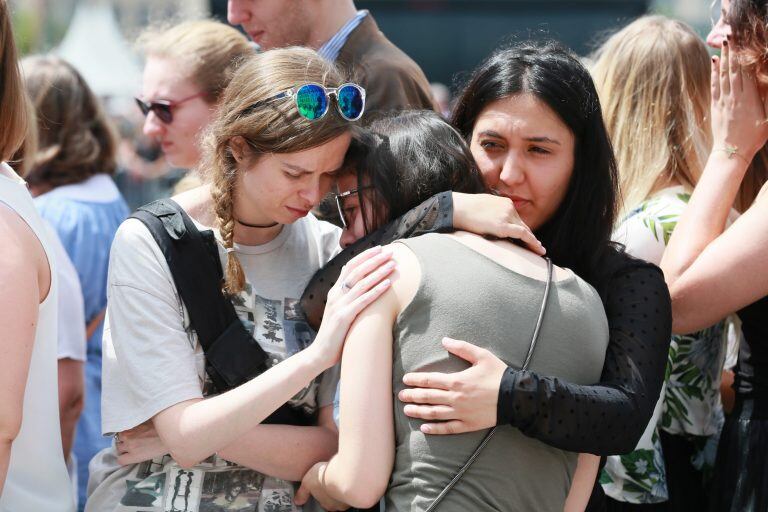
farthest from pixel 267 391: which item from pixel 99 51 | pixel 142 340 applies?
pixel 99 51

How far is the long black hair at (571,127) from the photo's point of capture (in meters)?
2.21

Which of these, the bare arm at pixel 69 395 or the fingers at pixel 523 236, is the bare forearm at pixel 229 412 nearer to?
the fingers at pixel 523 236

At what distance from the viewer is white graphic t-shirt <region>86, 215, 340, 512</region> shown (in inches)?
79.0

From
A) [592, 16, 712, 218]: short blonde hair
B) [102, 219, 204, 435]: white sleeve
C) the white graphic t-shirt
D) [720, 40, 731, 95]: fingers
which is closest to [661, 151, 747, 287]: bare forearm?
[720, 40, 731, 95]: fingers

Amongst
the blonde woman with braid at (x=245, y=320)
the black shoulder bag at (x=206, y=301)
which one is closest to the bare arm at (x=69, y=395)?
the blonde woman with braid at (x=245, y=320)

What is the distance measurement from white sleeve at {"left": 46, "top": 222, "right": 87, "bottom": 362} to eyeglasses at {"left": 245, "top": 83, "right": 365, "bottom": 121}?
1.54 meters

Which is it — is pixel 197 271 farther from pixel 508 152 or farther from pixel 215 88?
pixel 215 88

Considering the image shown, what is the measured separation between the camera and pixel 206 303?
2080 mm

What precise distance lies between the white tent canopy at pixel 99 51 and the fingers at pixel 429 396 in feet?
29.1

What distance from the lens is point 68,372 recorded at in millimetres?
3488

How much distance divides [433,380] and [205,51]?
203 cm

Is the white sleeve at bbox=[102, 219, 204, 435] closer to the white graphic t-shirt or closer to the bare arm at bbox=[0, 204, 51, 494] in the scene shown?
the white graphic t-shirt

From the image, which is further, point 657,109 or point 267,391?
point 657,109

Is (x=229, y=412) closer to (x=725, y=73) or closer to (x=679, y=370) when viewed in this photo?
(x=679, y=370)
